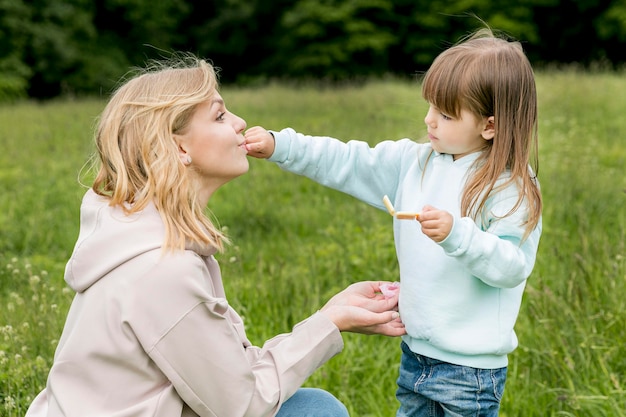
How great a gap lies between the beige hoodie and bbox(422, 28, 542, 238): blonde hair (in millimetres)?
795

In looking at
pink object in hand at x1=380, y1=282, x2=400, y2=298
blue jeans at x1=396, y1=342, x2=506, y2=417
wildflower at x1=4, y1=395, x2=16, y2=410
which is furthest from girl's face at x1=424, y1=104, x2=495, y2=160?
wildflower at x1=4, y1=395, x2=16, y2=410

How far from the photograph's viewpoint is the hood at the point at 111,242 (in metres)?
1.94

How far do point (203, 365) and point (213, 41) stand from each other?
30.6 meters

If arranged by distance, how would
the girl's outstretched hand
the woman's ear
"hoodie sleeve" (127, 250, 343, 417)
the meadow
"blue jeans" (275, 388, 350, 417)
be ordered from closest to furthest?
1. "hoodie sleeve" (127, 250, 343, 417)
2. the woman's ear
3. "blue jeans" (275, 388, 350, 417)
4. the girl's outstretched hand
5. the meadow

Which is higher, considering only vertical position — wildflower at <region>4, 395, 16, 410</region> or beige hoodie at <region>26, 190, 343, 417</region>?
beige hoodie at <region>26, 190, 343, 417</region>

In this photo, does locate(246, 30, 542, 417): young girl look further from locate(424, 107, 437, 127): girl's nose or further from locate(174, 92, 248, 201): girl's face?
locate(174, 92, 248, 201): girl's face

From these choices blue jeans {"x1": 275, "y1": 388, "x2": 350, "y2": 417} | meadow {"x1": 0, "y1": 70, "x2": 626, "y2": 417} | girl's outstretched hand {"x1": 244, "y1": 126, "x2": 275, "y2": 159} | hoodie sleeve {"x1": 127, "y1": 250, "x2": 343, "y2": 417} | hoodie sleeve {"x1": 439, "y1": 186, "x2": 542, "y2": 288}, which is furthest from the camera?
meadow {"x1": 0, "y1": 70, "x2": 626, "y2": 417}

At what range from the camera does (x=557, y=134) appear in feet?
28.0

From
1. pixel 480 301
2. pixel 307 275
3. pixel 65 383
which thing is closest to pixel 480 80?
pixel 480 301

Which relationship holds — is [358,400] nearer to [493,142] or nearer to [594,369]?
[594,369]

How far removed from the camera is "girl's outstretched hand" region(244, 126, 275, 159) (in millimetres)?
2457

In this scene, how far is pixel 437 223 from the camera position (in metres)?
1.96

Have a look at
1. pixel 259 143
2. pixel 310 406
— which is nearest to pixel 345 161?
pixel 259 143

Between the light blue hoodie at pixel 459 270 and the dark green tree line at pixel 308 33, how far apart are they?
968 inches
